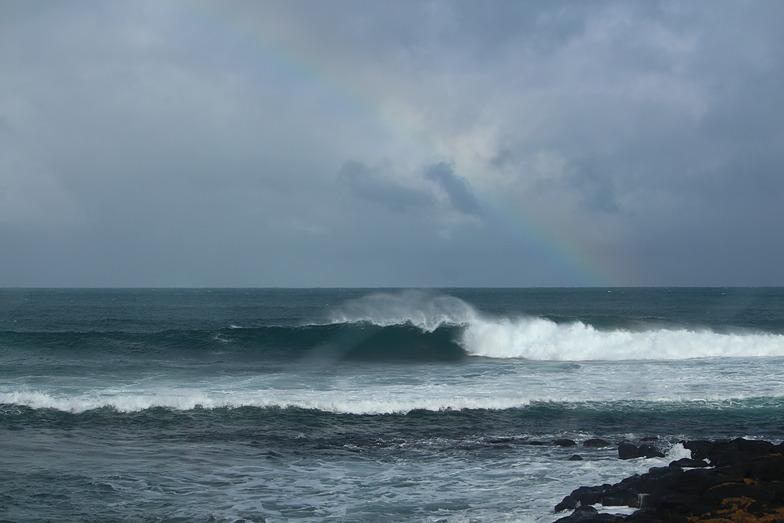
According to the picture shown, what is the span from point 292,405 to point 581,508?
1048 centimetres

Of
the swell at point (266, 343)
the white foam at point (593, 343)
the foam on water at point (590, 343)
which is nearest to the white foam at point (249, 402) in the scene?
the swell at point (266, 343)

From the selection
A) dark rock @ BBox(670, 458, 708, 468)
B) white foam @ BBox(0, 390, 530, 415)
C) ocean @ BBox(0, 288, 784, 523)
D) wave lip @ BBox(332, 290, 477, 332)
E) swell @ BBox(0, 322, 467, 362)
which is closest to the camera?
ocean @ BBox(0, 288, 784, 523)

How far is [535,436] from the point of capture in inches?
604

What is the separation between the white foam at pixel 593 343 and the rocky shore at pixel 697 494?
19898mm

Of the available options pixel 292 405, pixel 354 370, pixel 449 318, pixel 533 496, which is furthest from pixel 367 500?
pixel 449 318

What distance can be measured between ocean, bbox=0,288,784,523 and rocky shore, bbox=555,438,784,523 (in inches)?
28.0

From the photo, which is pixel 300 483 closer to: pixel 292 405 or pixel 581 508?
pixel 581 508

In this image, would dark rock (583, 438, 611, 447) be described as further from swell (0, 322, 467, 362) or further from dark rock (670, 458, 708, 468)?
swell (0, 322, 467, 362)

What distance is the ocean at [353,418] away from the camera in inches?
438

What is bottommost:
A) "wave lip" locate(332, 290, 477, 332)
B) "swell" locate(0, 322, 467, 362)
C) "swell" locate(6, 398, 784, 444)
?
"swell" locate(6, 398, 784, 444)

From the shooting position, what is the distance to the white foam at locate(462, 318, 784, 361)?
31.8m

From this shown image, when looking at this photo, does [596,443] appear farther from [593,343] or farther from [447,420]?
[593,343]

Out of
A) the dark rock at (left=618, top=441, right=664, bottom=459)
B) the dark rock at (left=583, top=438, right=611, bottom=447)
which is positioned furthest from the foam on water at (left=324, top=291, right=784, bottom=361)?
the dark rock at (left=618, top=441, right=664, bottom=459)

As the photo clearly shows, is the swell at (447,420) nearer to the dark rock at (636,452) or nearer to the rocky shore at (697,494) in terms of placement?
the dark rock at (636,452)
